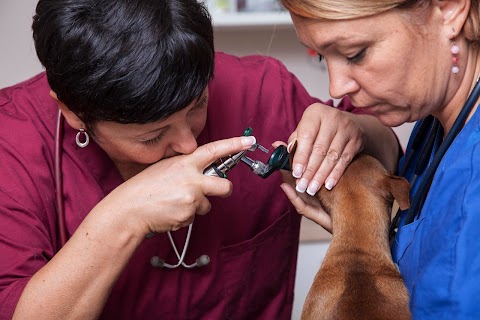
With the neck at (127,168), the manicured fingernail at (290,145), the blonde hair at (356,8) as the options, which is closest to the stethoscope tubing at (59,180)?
the neck at (127,168)

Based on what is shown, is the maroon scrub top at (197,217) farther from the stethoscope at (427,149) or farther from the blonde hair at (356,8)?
the blonde hair at (356,8)

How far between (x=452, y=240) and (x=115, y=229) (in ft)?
1.99

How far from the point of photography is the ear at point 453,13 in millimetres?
1106

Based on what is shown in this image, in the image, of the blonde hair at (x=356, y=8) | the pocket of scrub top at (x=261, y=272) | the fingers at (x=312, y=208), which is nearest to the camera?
the blonde hair at (x=356, y=8)

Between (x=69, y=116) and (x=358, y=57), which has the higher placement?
(x=358, y=57)

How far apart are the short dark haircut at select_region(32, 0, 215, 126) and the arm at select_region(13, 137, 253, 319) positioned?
0.13 metres

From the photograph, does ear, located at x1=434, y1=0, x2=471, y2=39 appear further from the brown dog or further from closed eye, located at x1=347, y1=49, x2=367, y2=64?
the brown dog

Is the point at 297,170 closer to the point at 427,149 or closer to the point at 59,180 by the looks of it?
the point at 427,149

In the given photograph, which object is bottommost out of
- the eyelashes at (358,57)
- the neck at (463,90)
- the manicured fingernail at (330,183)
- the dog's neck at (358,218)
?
the dog's neck at (358,218)

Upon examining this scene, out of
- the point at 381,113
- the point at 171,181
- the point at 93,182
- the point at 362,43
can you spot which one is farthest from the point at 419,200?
the point at 93,182

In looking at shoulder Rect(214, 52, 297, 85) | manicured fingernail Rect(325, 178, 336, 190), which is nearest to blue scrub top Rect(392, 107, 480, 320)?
manicured fingernail Rect(325, 178, 336, 190)

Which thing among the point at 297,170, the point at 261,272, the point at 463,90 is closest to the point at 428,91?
the point at 463,90

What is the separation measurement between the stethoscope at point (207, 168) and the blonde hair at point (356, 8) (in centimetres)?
33

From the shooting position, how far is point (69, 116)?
137 cm
